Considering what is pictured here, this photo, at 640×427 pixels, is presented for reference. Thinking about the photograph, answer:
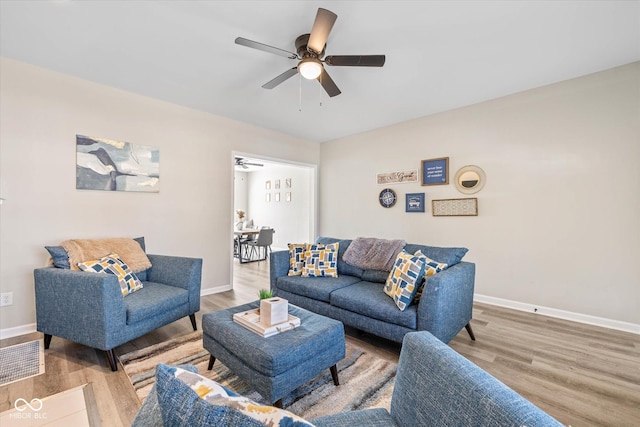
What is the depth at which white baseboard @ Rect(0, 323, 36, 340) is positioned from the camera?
2540 millimetres

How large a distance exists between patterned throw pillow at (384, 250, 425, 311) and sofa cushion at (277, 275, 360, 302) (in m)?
0.56

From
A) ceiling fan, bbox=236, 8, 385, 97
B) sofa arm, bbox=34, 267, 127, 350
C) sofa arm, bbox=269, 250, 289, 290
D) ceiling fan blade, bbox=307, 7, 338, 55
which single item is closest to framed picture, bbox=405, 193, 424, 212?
sofa arm, bbox=269, 250, 289, 290

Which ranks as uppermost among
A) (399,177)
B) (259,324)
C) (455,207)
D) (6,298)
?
(399,177)

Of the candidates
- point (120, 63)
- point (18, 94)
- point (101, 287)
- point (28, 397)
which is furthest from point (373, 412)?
point (18, 94)

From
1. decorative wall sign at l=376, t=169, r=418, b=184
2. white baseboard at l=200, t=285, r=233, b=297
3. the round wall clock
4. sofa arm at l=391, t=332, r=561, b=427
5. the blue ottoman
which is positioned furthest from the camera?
the round wall clock

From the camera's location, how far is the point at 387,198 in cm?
447

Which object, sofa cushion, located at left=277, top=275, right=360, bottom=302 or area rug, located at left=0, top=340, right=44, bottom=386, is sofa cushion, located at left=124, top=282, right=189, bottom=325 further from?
sofa cushion, located at left=277, top=275, right=360, bottom=302

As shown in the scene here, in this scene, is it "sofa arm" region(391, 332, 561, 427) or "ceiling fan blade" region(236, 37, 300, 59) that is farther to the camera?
"ceiling fan blade" region(236, 37, 300, 59)

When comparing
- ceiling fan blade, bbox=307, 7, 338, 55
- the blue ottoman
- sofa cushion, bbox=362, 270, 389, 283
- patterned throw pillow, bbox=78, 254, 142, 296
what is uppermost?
ceiling fan blade, bbox=307, 7, 338, 55

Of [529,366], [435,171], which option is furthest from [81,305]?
[435,171]

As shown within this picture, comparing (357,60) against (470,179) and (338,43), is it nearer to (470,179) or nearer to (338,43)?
(338,43)

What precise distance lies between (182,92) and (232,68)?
0.91 metres

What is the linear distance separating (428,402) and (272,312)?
112 centimetres

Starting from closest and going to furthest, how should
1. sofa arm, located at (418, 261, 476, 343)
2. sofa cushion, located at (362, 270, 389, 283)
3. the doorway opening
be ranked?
sofa arm, located at (418, 261, 476, 343) < sofa cushion, located at (362, 270, 389, 283) < the doorway opening
